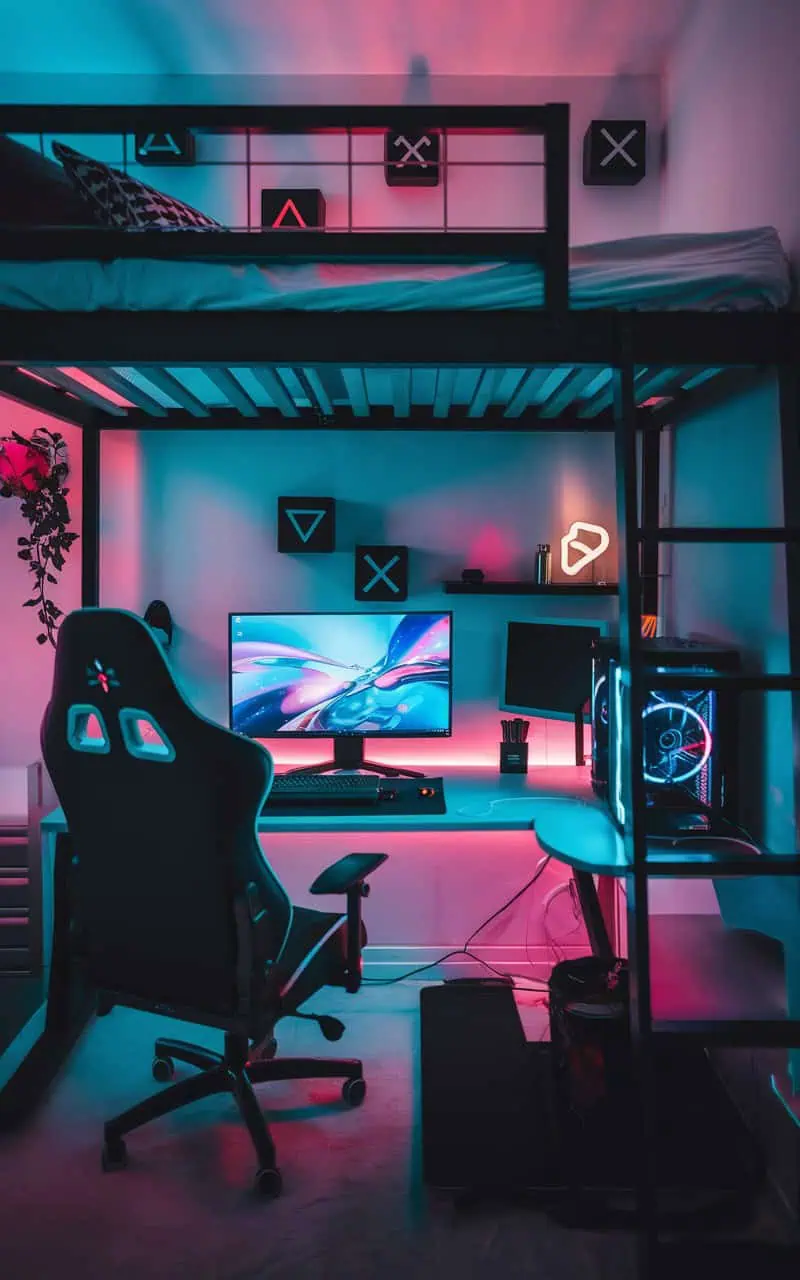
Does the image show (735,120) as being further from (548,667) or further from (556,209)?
(548,667)

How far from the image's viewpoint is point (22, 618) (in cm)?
325

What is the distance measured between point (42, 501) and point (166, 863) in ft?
5.77

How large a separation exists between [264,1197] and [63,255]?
234 centimetres

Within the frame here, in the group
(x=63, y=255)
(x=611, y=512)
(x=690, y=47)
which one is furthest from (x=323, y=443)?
(x=690, y=47)

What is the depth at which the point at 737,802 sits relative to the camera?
7.56ft

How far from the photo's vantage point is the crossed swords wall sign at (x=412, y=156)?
333 centimetres

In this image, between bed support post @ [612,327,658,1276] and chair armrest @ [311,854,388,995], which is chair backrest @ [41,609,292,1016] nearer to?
chair armrest @ [311,854,388,995]

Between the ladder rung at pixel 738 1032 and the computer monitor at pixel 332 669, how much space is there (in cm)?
130

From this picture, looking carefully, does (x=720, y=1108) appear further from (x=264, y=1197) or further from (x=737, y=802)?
(x=264, y=1197)

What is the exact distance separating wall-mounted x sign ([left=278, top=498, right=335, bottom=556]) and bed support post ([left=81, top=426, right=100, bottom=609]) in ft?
2.37

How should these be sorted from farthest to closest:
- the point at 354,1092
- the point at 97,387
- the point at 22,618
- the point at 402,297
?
1. the point at 22,618
2. the point at 97,387
3. the point at 354,1092
4. the point at 402,297

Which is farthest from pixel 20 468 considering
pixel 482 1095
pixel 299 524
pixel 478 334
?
pixel 482 1095

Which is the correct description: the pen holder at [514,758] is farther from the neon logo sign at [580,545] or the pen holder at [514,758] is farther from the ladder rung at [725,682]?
the ladder rung at [725,682]

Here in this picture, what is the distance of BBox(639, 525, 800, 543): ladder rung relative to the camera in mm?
1893
